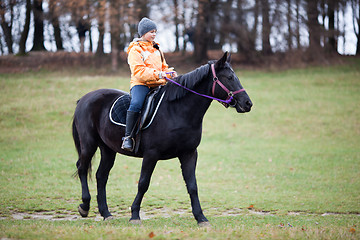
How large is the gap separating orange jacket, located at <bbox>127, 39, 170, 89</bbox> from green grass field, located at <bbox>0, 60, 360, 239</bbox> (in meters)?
2.31

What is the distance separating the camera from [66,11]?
25938mm

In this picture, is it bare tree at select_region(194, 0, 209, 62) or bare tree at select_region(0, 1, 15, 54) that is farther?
bare tree at select_region(194, 0, 209, 62)

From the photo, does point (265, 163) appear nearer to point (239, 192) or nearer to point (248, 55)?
point (239, 192)

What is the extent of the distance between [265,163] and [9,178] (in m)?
8.68

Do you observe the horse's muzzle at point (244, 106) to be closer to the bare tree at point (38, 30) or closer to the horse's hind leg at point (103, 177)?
the horse's hind leg at point (103, 177)

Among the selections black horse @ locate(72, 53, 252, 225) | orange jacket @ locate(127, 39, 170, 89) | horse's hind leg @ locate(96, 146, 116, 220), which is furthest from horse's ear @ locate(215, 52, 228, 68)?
horse's hind leg @ locate(96, 146, 116, 220)

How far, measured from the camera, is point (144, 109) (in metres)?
5.79

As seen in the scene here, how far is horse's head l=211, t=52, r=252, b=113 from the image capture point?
5270 mm

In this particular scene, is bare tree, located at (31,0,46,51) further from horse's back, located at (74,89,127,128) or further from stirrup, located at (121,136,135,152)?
stirrup, located at (121,136,135,152)

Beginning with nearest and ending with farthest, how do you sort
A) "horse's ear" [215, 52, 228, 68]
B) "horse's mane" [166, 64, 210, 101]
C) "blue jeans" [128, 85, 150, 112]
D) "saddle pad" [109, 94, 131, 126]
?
"horse's ear" [215, 52, 228, 68]
"horse's mane" [166, 64, 210, 101]
"blue jeans" [128, 85, 150, 112]
"saddle pad" [109, 94, 131, 126]

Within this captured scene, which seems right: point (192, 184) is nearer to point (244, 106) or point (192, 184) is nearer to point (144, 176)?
point (144, 176)

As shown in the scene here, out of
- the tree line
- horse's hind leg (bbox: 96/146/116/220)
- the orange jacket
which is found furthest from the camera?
the tree line

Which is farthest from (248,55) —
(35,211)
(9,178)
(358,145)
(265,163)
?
(35,211)

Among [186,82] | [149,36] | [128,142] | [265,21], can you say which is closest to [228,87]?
[186,82]
